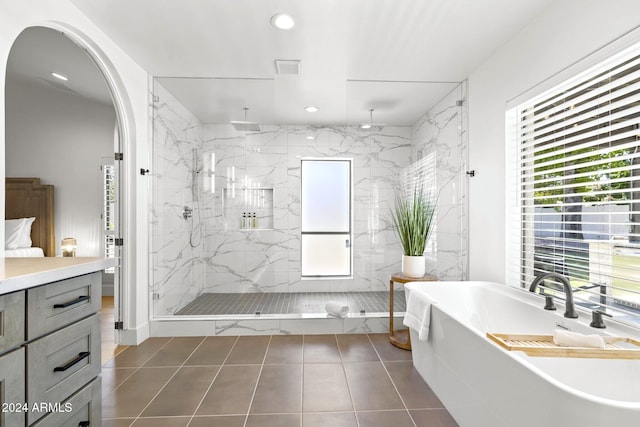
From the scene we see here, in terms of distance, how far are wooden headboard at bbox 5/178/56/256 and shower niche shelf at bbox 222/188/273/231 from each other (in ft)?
10.4

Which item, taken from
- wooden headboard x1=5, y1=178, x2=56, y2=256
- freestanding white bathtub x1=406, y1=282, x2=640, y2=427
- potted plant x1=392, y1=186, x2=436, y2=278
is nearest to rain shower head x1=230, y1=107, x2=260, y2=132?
potted plant x1=392, y1=186, x2=436, y2=278

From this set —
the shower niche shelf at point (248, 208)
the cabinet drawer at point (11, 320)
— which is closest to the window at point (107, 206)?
the shower niche shelf at point (248, 208)

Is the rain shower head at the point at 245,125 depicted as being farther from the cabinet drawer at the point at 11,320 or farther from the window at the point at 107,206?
the cabinet drawer at the point at 11,320

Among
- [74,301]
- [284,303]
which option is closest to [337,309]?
[284,303]

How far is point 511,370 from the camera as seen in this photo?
1.29 meters

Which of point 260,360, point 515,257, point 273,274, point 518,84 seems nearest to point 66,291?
point 260,360

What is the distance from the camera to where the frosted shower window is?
3.52m

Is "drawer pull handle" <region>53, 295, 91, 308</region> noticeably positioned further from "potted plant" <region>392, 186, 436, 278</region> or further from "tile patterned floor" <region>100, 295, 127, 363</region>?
"potted plant" <region>392, 186, 436, 278</region>

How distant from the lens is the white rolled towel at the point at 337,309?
3.26 m

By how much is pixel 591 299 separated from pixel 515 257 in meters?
0.68

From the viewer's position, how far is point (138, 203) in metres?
3.04

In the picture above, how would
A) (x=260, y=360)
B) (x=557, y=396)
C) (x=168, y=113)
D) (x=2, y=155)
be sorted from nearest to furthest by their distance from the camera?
(x=557, y=396), (x=2, y=155), (x=260, y=360), (x=168, y=113)

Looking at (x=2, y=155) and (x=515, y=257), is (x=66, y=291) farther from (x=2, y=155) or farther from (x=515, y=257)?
(x=515, y=257)

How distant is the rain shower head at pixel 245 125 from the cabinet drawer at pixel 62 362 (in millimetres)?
2457
